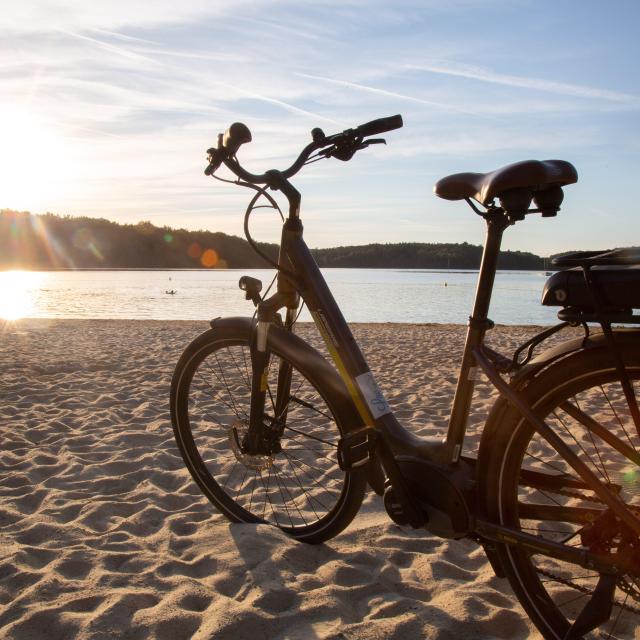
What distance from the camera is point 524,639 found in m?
2.30

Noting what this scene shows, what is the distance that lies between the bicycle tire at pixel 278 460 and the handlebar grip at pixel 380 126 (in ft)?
3.17

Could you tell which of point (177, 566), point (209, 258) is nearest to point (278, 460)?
point (177, 566)

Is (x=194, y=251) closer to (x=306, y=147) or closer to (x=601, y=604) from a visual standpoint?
(x=306, y=147)

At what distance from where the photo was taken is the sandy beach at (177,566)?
7.75 ft

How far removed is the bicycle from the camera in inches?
73.4

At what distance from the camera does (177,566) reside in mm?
2846

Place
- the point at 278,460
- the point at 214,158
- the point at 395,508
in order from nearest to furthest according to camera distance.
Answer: the point at 395,508
the point at 214,158
the point at 278,460

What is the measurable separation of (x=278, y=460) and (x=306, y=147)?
2.46 m

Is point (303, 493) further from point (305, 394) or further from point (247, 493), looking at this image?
point (305, 394)

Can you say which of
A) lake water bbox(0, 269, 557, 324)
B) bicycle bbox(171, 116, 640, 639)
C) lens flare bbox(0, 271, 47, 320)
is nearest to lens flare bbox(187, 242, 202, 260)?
lake water bbox(0, 269, 557, 324)


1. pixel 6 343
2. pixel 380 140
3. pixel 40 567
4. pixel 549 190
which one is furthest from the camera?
pixel 6 343

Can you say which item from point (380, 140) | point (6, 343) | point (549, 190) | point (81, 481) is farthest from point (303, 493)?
point (6, 343)

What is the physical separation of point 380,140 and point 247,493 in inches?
90.2

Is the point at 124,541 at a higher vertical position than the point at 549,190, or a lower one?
lower
